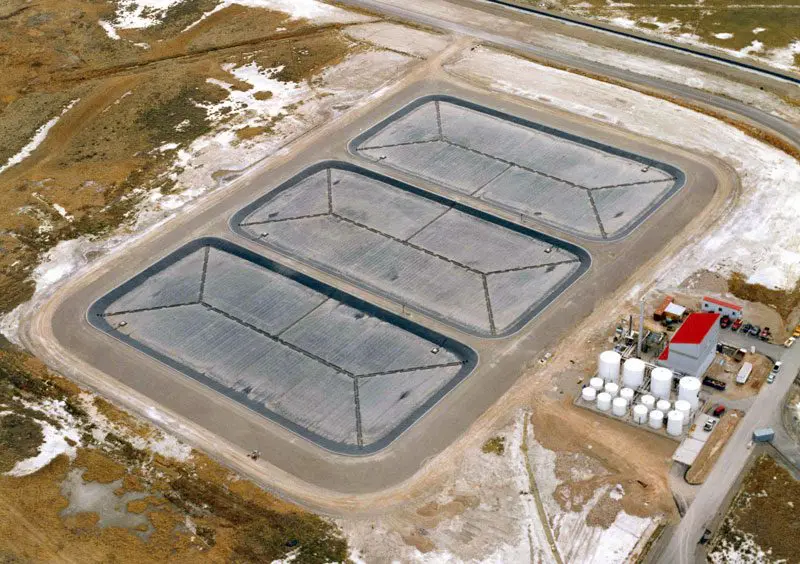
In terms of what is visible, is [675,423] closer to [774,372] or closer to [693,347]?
[693,347]

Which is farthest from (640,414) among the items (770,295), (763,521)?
(770,295)

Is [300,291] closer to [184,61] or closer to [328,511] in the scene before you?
A: [328,511]

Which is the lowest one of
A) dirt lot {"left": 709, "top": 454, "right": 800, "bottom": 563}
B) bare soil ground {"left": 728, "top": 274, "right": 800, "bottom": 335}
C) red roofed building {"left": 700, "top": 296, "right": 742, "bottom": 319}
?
dirt lot {"left": 709, "top": 454, "right": 800, "bottom": 563}

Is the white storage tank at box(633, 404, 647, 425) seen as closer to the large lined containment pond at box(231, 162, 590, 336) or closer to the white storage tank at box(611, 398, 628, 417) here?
the white storage tank at box(611, 398, 628, 417)

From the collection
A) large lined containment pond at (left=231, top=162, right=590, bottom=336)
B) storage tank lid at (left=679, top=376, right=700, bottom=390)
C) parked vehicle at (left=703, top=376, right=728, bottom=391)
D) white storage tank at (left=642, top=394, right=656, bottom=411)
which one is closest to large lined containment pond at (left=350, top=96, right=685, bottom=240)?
large lined containment pond at (left=231, top=162, right=590, bottom=336)

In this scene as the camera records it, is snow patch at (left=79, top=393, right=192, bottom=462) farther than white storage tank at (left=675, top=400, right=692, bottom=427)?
Yes

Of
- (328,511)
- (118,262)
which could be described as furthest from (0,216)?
(328,511)
